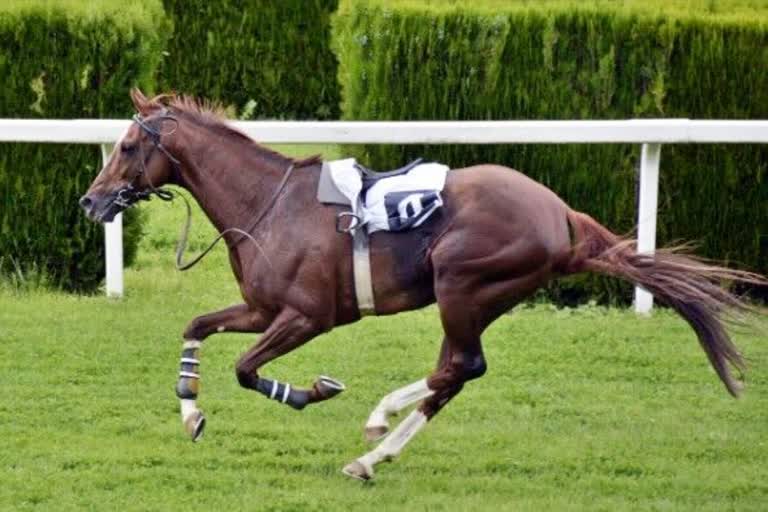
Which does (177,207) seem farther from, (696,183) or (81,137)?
(696,183)

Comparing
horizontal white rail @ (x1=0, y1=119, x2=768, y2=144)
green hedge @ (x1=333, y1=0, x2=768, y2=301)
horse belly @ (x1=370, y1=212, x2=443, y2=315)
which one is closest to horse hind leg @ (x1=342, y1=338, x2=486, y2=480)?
horse belly @ (x1=370, y1=212, x2=443, y2=315)

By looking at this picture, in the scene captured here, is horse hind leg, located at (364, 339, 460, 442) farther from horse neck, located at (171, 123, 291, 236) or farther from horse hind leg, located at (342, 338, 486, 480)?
horse neck, located at (171, 123, 291, 236)

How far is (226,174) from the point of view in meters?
7.79

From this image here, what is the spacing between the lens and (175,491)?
7.38m

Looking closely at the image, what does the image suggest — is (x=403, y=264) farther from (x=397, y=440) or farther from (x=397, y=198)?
(x=397, y=440)

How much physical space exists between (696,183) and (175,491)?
4403 millimetres

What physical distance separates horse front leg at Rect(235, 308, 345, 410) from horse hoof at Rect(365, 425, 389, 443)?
0.80 feet

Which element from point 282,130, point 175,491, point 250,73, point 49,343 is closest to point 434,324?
point 282,130

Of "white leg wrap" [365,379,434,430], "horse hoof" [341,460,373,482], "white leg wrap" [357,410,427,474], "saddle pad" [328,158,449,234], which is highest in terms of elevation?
"saddle pad" [328,158,449,234]

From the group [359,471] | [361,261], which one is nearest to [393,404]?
[359,471]

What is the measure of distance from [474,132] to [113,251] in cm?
204

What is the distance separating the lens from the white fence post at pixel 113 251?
1018cm

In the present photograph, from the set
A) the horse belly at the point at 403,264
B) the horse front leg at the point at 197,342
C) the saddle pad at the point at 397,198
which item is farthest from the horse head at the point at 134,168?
the horse belly at the point at 403,264

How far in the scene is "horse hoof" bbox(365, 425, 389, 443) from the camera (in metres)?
7.60
